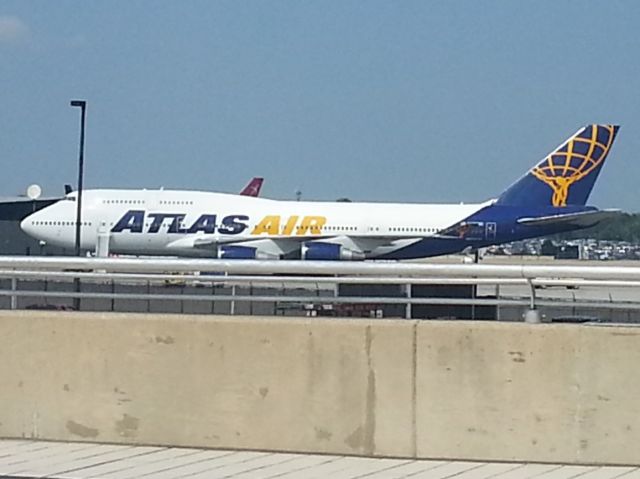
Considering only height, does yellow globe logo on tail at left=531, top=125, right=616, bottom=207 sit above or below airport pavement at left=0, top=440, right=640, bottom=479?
above

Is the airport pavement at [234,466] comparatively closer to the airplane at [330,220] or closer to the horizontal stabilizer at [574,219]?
the airplane at [330,220]

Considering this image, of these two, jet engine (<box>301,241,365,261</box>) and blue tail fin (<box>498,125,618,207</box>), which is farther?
blue tail fin (<box>498,125,618,207</box>)

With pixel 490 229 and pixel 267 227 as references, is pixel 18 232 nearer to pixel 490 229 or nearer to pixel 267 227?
pixel 267 227

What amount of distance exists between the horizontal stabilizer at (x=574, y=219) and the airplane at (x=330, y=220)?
0.15ft

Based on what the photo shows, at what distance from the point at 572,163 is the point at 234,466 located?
160 feet

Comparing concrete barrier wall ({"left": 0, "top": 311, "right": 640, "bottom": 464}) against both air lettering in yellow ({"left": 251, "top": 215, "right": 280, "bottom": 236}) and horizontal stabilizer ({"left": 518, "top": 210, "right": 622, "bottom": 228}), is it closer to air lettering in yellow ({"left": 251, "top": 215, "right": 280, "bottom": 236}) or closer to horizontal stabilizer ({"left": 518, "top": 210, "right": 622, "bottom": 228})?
air lettering in yellow ({"left": 251, "top": 215, "right": 280, "bottom": 236})

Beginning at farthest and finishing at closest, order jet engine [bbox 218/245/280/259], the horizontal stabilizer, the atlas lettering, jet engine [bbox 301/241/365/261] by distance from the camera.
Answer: the horizontal stabilizer < the atlas lettering < jet engine [bbox 301/241/365/261] < jet engine [bbox 218/245/280/259]

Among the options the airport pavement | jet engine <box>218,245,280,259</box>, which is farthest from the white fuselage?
the airport pavement

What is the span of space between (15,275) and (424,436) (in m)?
3.28

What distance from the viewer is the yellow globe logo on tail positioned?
179 ft

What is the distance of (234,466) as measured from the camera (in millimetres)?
7609

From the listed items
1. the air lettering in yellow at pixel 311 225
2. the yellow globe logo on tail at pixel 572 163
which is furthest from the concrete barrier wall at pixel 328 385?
the yellow globe logo on tail at pixel 572 163

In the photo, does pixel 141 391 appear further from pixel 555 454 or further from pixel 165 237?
pixel 165 237

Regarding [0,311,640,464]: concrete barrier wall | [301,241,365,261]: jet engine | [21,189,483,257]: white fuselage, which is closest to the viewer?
[0,311,640,464]: concrete barrier wall
